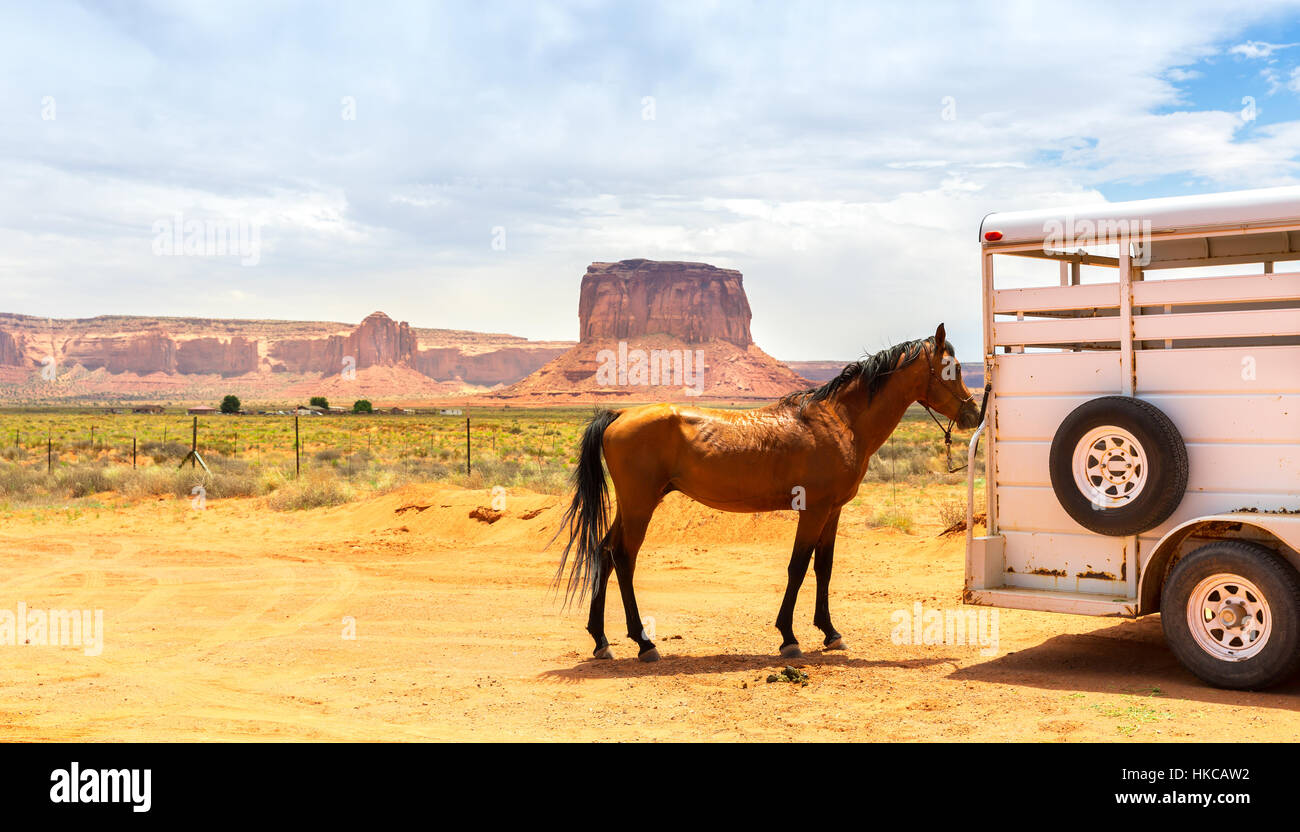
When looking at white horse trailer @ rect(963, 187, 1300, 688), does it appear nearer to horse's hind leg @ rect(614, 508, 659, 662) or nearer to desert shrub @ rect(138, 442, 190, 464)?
horse's hind leg @ rect(614, 508, 659, 662)

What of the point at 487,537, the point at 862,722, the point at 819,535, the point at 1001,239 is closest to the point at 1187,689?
the point at 862,722

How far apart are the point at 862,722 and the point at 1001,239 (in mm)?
A: 3715

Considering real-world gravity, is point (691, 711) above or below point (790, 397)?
below

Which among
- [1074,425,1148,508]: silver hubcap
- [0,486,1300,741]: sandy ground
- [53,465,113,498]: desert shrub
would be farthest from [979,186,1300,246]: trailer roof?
[53,465,113,498]: desert shrub

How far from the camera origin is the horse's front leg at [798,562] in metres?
8.04

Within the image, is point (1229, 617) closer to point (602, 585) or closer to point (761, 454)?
point (761, 454)

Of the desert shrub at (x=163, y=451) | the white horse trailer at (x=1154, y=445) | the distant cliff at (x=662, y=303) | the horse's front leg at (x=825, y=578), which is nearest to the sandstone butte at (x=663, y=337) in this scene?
the distant cliff at (x=662, y=303)

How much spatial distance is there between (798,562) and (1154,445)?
2814mm

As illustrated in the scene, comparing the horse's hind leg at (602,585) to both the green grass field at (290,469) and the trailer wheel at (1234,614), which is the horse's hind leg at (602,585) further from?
the trailer wheel at (1234,614)

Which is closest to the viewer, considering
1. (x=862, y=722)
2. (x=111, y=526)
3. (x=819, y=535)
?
(x=862, y=722)

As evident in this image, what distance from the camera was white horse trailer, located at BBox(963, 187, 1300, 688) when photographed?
6328 millimetres

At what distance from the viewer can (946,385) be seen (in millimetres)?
8078

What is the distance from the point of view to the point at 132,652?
8875mm

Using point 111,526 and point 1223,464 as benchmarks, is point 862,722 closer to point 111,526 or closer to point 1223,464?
point 1223,464
